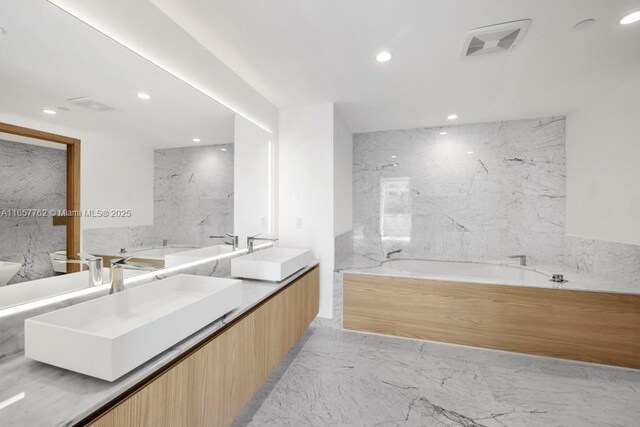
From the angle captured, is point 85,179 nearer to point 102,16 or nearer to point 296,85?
point 102,16

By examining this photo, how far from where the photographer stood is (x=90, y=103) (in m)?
1.32

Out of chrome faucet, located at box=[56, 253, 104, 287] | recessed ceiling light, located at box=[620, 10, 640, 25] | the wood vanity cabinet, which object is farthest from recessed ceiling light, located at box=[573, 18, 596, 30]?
chrome faucet, located at box=[56, 253, 104, 287]

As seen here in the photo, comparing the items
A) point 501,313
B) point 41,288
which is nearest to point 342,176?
point 501,313

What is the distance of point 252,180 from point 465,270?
285 cm

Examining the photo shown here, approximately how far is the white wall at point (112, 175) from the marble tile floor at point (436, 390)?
1439 mm

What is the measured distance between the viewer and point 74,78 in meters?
1.25

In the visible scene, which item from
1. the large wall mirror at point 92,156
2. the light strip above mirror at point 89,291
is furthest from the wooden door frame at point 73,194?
the light strip above mirror at point 89,291

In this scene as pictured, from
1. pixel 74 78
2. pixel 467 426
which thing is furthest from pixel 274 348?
pixel 74 78

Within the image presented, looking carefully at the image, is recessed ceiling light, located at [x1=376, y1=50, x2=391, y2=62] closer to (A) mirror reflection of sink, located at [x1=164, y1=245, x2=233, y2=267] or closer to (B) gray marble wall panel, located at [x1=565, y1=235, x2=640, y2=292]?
(A) mirror reflection of sink, located at [x1=164, y1=245, x2=233, y2=267]

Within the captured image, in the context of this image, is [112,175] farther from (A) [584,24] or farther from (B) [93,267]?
(A) [584,24]

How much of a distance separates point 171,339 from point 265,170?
2073 mm

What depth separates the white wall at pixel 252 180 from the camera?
237cm

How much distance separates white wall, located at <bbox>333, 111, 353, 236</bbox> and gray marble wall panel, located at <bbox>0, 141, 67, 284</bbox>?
86.5 inches

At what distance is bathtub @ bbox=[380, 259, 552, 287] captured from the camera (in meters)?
2.96
